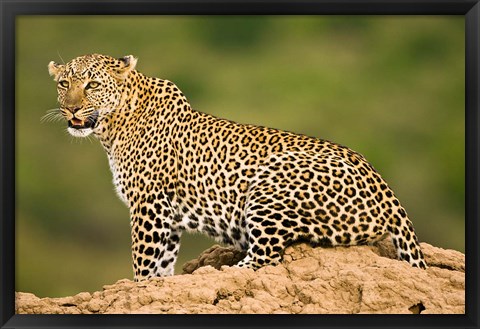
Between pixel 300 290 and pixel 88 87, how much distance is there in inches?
145

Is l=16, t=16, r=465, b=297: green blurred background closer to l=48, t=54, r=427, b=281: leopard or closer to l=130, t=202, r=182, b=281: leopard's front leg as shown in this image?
l=48, t=54, r=427, b=281: leopard

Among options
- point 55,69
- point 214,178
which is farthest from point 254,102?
point 214,178

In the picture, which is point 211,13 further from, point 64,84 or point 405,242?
point 405,242

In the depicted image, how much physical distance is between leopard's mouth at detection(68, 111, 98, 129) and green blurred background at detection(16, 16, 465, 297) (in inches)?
32.6

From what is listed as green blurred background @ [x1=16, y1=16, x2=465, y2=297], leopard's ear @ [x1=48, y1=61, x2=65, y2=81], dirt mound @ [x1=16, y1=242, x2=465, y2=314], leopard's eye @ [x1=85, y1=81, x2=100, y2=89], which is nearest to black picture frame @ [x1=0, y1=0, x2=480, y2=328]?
dirt mound @ [x1=16, y1=242, x2=465, y2=314]

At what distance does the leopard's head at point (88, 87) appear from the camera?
14641mm

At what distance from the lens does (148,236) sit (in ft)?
47.0

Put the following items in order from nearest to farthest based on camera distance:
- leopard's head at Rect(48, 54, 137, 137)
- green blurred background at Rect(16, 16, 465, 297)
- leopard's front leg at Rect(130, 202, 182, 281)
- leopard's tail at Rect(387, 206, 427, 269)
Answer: leopard's tail at Rect(387, 206, 427, 269), leopard's front leg at Rect(130, 202, 182, 281), leopard's head at Rect(48, 54, 137, 137), green blurred background at Rect(16, 16, 465, 297)

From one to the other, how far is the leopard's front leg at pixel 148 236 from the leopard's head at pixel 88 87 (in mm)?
1264

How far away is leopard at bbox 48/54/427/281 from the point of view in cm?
1352

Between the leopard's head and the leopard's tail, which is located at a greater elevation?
the leopard's head

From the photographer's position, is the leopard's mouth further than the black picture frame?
Yes

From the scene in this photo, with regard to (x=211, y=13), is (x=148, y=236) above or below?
below
